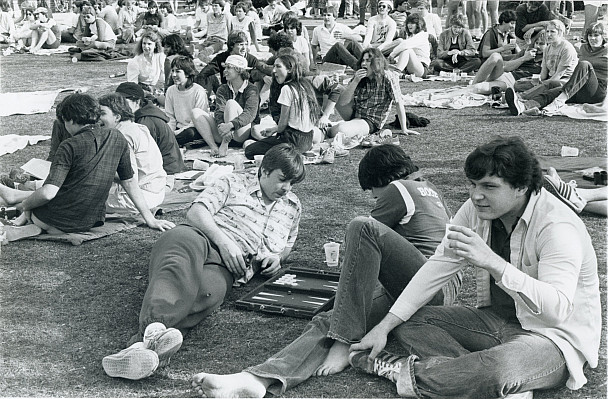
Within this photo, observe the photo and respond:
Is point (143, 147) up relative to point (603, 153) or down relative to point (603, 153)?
up

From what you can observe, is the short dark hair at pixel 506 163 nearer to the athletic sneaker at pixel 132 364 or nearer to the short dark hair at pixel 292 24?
the athletic sneaker at pixel 132 364

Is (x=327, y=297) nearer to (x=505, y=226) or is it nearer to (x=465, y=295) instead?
(x=465, y=295)

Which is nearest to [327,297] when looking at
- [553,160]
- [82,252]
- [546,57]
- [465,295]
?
[465,295]

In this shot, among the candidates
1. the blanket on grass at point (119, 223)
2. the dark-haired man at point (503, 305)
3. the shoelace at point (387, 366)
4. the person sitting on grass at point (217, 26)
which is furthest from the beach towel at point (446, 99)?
the shoelace at point (387, 366)

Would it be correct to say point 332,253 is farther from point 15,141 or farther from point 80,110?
point 15,141

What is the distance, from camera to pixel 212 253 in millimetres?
4383

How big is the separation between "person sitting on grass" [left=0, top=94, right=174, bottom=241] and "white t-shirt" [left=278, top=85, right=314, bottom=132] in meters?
2.76

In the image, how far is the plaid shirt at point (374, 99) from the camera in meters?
9.23

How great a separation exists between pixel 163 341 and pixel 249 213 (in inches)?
49.3

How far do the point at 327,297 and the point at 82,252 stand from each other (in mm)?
2050

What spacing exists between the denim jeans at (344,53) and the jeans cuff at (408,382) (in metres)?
12.1

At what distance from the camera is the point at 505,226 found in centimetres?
339

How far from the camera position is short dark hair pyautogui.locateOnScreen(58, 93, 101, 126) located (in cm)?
550

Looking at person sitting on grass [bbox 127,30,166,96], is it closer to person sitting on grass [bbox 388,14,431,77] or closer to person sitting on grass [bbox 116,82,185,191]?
person sitting on grass [bbox 116,82,185,191]
